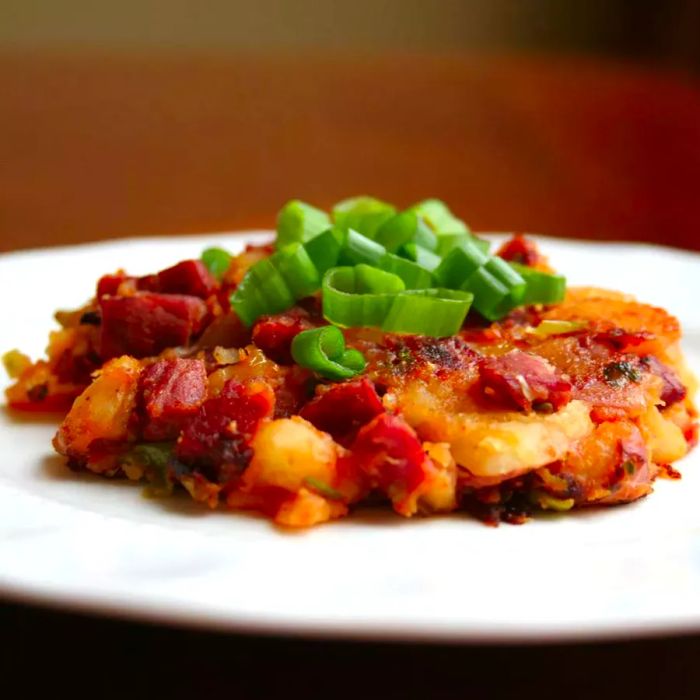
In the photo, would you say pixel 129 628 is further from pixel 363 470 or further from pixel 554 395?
pixel 554 395

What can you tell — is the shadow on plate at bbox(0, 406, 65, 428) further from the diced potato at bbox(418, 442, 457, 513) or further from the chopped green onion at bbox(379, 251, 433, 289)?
the diced potato at bbox(418, 442, 457, 513)

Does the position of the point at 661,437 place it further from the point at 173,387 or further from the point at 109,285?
the point at 109,285

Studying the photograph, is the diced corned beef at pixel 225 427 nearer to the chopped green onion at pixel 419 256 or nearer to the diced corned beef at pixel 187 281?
the diced corned beef at pixel 187 281

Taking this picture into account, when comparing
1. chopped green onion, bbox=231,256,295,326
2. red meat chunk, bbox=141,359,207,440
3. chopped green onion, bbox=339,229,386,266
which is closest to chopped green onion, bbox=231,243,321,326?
chopped green onion, bbox=231,256,295,326

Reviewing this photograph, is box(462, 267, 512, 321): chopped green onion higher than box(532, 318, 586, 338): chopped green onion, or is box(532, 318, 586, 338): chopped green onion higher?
box(462, 267, 512, 321): chopped green onion

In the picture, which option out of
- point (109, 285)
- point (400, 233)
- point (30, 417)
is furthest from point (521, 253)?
point (30, 417)

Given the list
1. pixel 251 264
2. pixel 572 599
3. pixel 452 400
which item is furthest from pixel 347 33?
pixel 572 599
